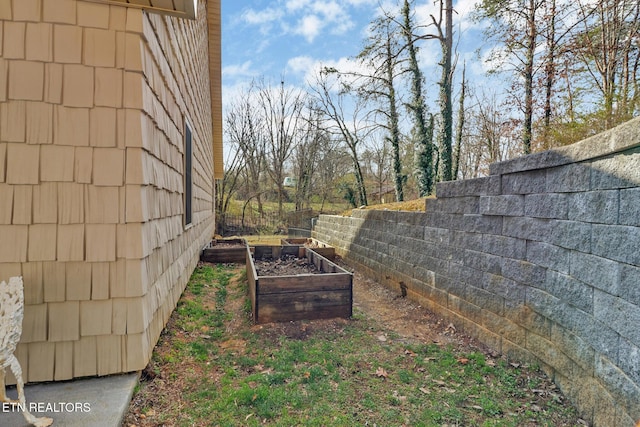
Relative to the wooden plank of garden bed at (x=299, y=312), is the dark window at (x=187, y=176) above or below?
above

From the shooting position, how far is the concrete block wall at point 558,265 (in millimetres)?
1723

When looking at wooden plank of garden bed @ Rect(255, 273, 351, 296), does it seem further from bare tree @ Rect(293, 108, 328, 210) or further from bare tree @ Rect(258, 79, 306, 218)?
bare tree @ Rect(258, 79, 306, 218)

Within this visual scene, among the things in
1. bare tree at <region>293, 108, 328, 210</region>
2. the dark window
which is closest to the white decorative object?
the dark window

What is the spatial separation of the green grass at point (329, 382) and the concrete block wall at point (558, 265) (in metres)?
0.33

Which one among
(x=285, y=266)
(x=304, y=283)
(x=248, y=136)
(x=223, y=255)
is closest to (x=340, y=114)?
(x=248, y=136)

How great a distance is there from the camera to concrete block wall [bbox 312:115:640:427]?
1.72 metres

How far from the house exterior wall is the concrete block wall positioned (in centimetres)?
291

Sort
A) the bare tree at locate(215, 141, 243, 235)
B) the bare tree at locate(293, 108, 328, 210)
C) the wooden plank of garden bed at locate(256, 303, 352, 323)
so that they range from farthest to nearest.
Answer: the bare tree at locate(293, 108, 328, 210) → the bare tree at locate(215, 141, 243, 235) → the wooden plank of garden bed at locate(256, 303, 352, 323)

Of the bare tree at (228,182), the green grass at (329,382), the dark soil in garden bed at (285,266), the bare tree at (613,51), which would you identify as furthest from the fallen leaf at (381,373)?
the bare tree at (228,182)

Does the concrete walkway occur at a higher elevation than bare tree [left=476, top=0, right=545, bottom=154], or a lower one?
lower

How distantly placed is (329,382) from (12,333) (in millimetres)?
1952

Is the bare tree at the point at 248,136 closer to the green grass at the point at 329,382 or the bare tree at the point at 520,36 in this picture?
the bare tree at the point at 520,36

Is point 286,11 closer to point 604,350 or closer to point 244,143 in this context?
point 244,143

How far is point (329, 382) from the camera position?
245 cm
